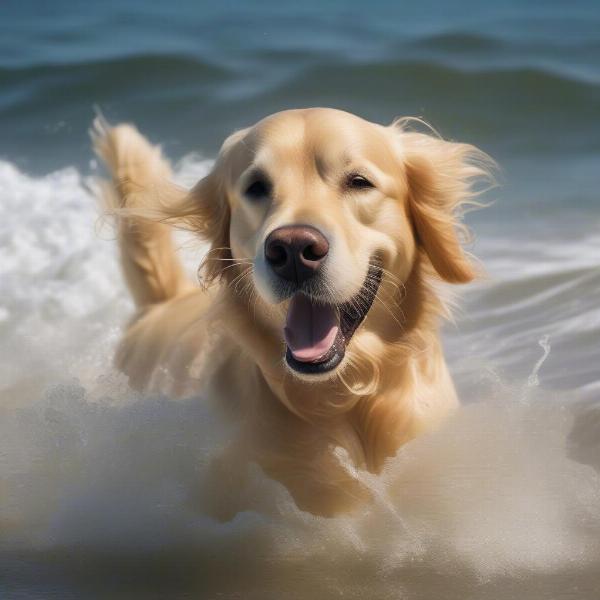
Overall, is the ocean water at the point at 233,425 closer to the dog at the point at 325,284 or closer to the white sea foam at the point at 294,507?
the white sea foam at the point at 294,507

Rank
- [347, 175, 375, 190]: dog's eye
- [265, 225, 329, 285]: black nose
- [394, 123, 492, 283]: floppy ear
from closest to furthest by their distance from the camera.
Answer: [265, 225, 329, 285]: black nose, [347, 175, 375, 190]: dog's eye, [394, 123, 492, 283]: floppy ear

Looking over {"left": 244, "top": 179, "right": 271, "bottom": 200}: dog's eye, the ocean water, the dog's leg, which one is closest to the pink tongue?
{"left": 244, "top": 179, "right": 271, "bottom": 200}: dog's eye

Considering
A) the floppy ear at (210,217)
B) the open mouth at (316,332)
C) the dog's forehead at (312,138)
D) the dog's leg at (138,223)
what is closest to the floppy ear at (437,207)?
the dog's forehead at (312,138)

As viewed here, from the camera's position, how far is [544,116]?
8617 millimetres

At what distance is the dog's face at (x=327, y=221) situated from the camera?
3322 mm

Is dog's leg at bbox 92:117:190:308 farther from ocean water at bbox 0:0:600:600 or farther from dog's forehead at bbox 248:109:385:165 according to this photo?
dog's forehead at bbox 248:109:385:165

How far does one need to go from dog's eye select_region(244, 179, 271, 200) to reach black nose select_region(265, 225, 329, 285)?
0.36m

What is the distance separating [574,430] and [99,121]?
2.42 m

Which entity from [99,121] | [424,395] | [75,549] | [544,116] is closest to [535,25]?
[544,116]

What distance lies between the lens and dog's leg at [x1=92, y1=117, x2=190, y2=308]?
4789 millimetres

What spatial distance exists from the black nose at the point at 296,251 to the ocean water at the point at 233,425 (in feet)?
2.71

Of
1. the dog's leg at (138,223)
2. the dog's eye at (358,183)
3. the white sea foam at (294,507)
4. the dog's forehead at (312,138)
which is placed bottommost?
the white sea foam at (294,507)

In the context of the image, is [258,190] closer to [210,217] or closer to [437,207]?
[210,217]

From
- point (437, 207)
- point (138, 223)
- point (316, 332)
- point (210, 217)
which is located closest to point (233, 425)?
point (316, 332)
